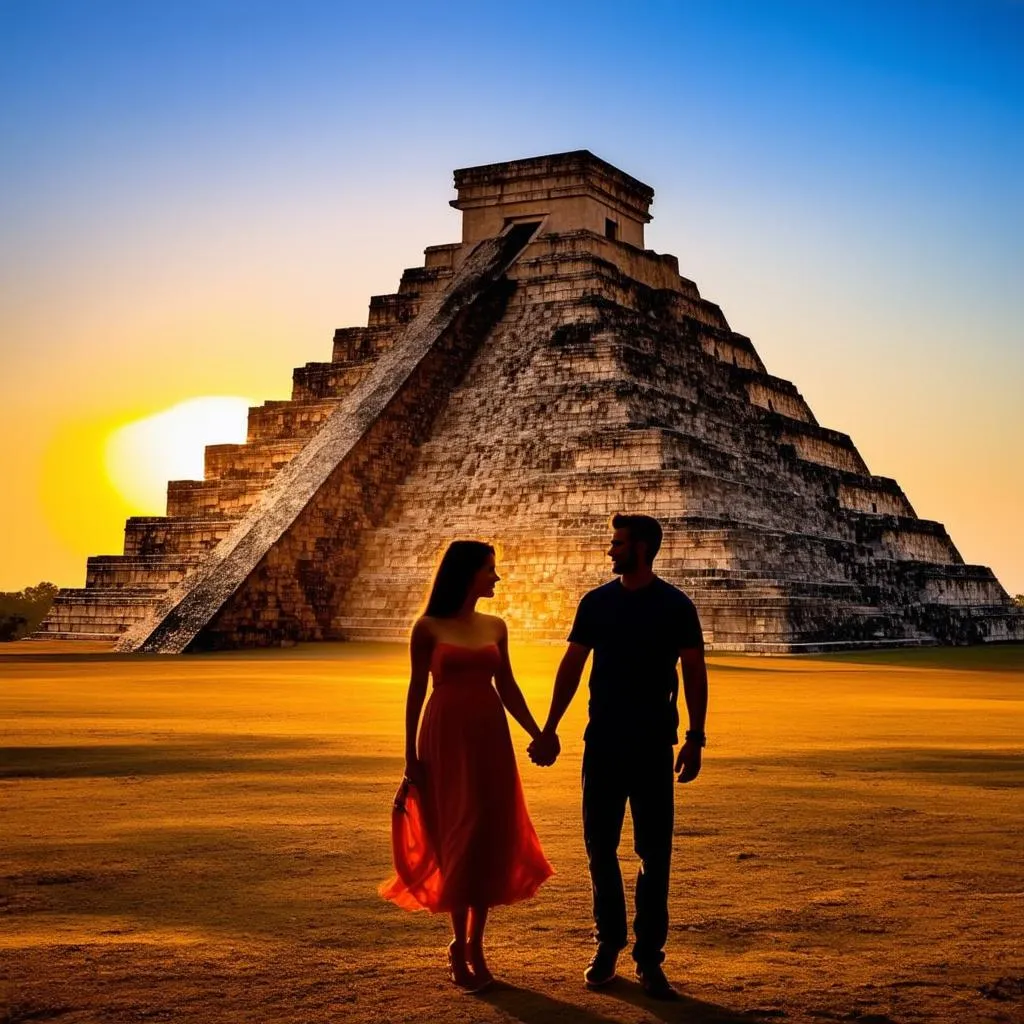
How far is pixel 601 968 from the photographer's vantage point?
5.23 m

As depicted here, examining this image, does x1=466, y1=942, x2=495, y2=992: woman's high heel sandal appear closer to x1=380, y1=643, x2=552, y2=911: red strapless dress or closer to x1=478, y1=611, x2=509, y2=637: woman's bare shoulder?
x1=380, y1=643, x2=552, y2=911: red strapless dress

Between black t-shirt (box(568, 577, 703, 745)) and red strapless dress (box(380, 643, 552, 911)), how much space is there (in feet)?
1.27

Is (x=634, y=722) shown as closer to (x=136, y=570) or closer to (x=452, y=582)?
(x=452, y=582)

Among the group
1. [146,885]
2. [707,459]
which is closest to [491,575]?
[146,885]

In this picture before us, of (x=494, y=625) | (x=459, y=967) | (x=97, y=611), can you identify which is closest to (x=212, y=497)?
(x=97, y=611)

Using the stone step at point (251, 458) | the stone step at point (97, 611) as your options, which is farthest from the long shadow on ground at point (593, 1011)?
the stone step at point (251, 458)

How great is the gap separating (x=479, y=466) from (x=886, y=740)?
18399mm

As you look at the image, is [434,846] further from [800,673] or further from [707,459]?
[707,459]

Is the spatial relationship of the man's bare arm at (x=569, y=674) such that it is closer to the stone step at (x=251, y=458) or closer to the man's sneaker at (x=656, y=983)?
the man's sneaker at (x=656, y=983)

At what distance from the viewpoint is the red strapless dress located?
5457 mm

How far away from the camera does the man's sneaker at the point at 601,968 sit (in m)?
5.20

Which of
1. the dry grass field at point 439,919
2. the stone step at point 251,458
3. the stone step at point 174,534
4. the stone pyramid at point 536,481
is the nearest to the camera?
the dry grass field at point 439,919

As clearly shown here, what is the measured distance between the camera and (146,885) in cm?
656

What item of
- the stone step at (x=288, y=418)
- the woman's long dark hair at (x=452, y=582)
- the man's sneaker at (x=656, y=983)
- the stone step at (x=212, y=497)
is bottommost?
the man's sneaker at (x=656, y=983)
